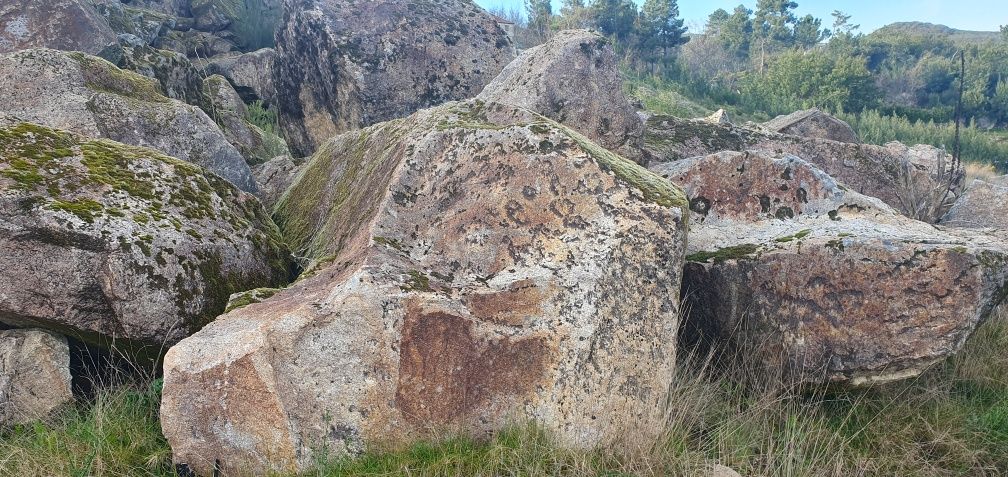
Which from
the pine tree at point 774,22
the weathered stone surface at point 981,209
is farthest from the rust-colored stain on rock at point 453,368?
the pine tree at point 774,22

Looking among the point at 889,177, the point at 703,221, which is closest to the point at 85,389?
the point at 703,221

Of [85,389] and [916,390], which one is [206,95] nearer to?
[85,389]

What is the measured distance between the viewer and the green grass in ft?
10.7

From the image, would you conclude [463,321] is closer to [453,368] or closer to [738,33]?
[453,368]

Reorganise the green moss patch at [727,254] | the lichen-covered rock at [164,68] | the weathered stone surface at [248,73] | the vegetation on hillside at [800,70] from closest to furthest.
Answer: the green moss patch at [727,254]
the lichen-covered rock at [164,68]
the weathered stone surface at [248,73]
the vegetation on hillside at [800,70]

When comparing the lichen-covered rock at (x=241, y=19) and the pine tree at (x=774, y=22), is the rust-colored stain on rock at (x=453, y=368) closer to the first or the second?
the lichen-covered rock at (x=241, y=19)

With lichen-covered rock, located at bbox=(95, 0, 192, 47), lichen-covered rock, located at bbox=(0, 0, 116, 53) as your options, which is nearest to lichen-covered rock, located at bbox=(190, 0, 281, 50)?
lichen-covered rock, located at bbox=(95, 0, 192, 47)

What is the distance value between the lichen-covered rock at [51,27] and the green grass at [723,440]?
8.81 meters

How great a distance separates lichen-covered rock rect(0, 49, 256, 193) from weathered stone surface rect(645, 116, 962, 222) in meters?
4.45

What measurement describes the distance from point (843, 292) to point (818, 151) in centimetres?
463

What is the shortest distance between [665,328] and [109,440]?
9.36 ft

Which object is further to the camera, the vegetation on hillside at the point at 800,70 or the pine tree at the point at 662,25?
the pine tree at the point at 662,25

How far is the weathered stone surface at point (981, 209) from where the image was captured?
24.7 ft

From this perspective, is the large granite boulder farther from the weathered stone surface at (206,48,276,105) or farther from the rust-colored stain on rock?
the weathered stone surface at (206,48,276,105)
